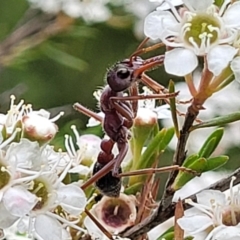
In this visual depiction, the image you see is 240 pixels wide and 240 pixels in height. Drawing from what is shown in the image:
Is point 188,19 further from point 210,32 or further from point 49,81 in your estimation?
point 49,81

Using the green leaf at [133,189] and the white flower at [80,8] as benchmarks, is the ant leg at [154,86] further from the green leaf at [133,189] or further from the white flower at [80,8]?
the white flower at [80,8]

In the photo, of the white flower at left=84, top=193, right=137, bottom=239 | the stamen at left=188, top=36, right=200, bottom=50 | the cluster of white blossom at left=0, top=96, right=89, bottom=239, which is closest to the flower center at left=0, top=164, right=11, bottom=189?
the cluster of white blossom at left=0, top=96, right=89, bottom=239

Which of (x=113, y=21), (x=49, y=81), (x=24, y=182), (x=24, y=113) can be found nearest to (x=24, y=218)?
(x=24, y=182)

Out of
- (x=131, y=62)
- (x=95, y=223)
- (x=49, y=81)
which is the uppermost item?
(x=131, y=62)

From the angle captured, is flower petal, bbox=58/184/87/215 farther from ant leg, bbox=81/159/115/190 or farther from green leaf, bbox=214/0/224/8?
green leaf, bbox=214/0/224/8

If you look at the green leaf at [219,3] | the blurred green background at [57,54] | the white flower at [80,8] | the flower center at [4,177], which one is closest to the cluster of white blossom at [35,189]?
the flower center at [4,177]
